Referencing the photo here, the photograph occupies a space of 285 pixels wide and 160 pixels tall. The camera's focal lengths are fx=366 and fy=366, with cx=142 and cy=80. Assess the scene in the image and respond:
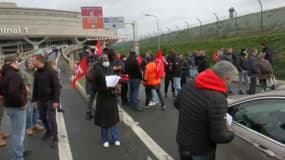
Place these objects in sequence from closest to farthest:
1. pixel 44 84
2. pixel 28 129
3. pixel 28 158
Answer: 1. pixel 28 158
2. pixel 44 84
3. pixel 28 129

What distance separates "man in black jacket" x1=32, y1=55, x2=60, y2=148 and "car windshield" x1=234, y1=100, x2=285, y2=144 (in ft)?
13.3

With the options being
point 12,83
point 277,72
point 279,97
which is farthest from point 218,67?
point 277,72

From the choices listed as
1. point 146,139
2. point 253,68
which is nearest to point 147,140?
point 146,139

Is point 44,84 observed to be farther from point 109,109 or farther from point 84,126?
point 84,126

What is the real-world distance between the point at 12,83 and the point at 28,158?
143 cm

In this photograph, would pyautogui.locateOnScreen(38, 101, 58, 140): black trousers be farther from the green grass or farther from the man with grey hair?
the green grass

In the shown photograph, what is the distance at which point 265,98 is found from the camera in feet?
11.7

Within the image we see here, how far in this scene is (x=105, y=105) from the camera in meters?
6.71

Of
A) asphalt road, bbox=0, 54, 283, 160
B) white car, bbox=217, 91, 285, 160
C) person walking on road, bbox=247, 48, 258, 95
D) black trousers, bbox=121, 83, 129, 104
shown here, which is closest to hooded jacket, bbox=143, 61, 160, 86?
asphalt road, bbox=0, 54, 283, 160

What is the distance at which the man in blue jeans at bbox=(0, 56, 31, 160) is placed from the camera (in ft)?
19.1

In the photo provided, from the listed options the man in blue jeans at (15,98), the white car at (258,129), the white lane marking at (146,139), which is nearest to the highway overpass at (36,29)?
the white lane marking at (146,139)

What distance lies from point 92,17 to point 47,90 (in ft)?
131

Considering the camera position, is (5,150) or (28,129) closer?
(5,150)

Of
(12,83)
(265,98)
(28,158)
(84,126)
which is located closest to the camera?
(265,98)
